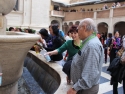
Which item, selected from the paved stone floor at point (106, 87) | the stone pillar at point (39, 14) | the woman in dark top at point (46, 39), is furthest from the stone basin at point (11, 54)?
the stone pillar at point (39, 14)

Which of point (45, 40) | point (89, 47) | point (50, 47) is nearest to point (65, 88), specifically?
point (89, 47)

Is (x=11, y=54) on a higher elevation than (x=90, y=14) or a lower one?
lower

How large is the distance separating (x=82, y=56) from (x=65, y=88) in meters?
0.90

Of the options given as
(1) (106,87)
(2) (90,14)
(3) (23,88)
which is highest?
(2) (90,14)

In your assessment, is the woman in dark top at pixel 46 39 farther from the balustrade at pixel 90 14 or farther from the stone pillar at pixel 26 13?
the balustrade at pixel 90 14

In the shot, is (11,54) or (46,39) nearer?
(11,54)

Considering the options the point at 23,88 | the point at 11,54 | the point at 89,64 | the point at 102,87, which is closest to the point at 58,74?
the point at 23,88

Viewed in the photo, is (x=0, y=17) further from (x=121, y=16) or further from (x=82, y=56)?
(x=121, y=16)

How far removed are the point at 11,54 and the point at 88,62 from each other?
3.48 feet

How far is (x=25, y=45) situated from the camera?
Result: 2.13 meters

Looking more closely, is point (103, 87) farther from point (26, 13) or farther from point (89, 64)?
point (26, 13)

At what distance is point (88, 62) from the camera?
1.59 meters

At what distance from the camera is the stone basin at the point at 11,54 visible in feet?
6.31

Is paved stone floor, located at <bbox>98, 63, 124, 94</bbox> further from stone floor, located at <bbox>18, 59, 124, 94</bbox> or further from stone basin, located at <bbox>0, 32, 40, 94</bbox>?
stone basin, located at <bbox>0, 32, 40, 94</bbox>
